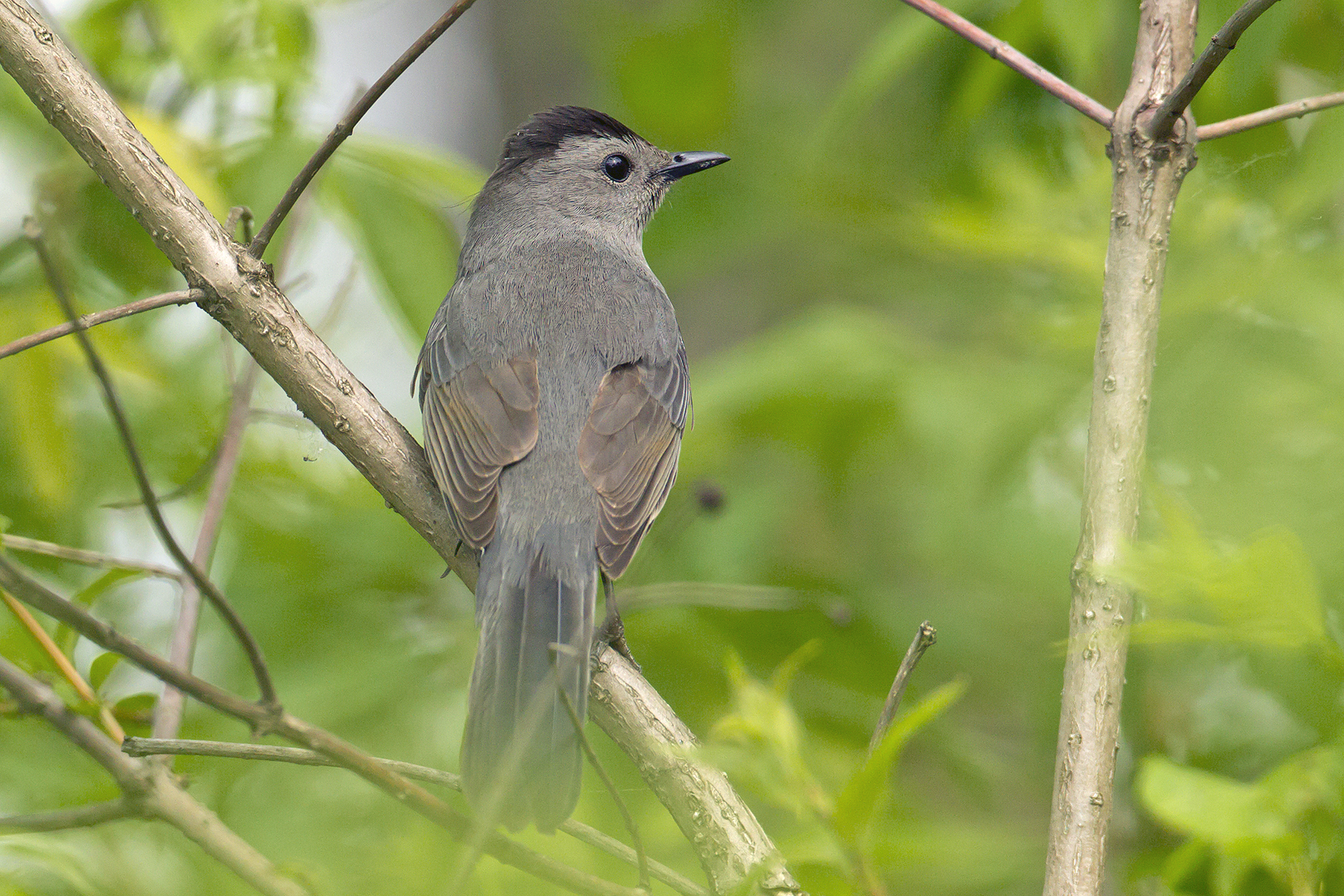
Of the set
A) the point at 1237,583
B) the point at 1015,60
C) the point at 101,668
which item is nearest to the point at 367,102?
the point at 101,668

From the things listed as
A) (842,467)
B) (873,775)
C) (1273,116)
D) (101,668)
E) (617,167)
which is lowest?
(873,775)

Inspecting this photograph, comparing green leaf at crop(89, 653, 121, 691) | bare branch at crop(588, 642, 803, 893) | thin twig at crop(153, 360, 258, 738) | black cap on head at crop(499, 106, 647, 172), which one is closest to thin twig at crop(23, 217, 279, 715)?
green leaf at crop(89, 653, 121, 691)

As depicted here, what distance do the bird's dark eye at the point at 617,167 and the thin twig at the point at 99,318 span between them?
8.14 feet

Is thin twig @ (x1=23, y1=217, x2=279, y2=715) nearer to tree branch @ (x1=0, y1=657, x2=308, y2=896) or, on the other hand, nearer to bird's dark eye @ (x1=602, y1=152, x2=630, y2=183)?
tree branch @ (x1=0, y1=657, x2=308, y2=896)

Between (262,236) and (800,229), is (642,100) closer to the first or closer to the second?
(800,229)

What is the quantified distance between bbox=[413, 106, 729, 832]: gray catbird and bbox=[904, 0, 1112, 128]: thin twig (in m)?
1.30

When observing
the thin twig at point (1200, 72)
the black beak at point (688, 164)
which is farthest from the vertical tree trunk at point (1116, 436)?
the black beak at point (688, 164)

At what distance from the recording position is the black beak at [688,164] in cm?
418

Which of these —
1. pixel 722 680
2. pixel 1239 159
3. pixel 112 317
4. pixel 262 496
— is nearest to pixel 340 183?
pixel 262 496

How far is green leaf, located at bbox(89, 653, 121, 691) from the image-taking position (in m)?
1.75

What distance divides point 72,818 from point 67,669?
0.83 ft

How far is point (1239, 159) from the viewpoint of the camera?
2.89 m

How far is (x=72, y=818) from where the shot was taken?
1697mm

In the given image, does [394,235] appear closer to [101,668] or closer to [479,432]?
[479,432]
